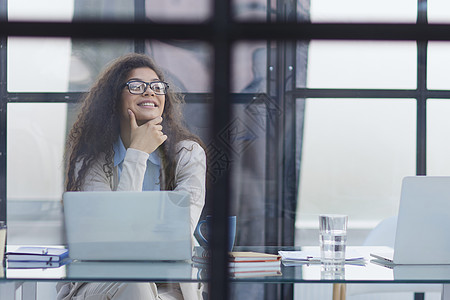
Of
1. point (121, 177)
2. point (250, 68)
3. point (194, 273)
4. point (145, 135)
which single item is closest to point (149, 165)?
point (145, 135)

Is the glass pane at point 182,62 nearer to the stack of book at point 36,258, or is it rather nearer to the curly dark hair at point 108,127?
the curly dark hair at point 108,127

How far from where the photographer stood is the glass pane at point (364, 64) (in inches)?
130

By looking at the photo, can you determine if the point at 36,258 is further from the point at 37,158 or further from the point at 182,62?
the point at 182,62

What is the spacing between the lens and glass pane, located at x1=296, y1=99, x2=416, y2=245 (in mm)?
3318

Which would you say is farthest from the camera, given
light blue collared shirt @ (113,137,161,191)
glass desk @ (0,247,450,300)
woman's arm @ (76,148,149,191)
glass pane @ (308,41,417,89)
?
glass pane @ (308,41,417,89)

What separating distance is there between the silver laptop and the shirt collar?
0.85 m

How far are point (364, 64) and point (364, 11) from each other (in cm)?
34

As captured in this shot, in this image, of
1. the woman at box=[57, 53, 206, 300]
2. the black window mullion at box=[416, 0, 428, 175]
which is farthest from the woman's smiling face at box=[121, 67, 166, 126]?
the black window mullion at box=[416, 0, 428, 175]

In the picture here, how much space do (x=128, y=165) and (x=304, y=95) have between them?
1331 mm

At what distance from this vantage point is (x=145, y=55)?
123 inches

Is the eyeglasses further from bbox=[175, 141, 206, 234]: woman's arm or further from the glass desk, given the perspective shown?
the glass desk

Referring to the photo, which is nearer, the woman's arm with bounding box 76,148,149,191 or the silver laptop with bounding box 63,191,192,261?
the silver laptop with bounding box 63,191,192,261

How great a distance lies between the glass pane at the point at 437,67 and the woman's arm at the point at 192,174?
1.61 metres

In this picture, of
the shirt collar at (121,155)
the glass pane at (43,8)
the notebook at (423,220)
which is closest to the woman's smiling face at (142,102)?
the shirt collar at (121,155)
